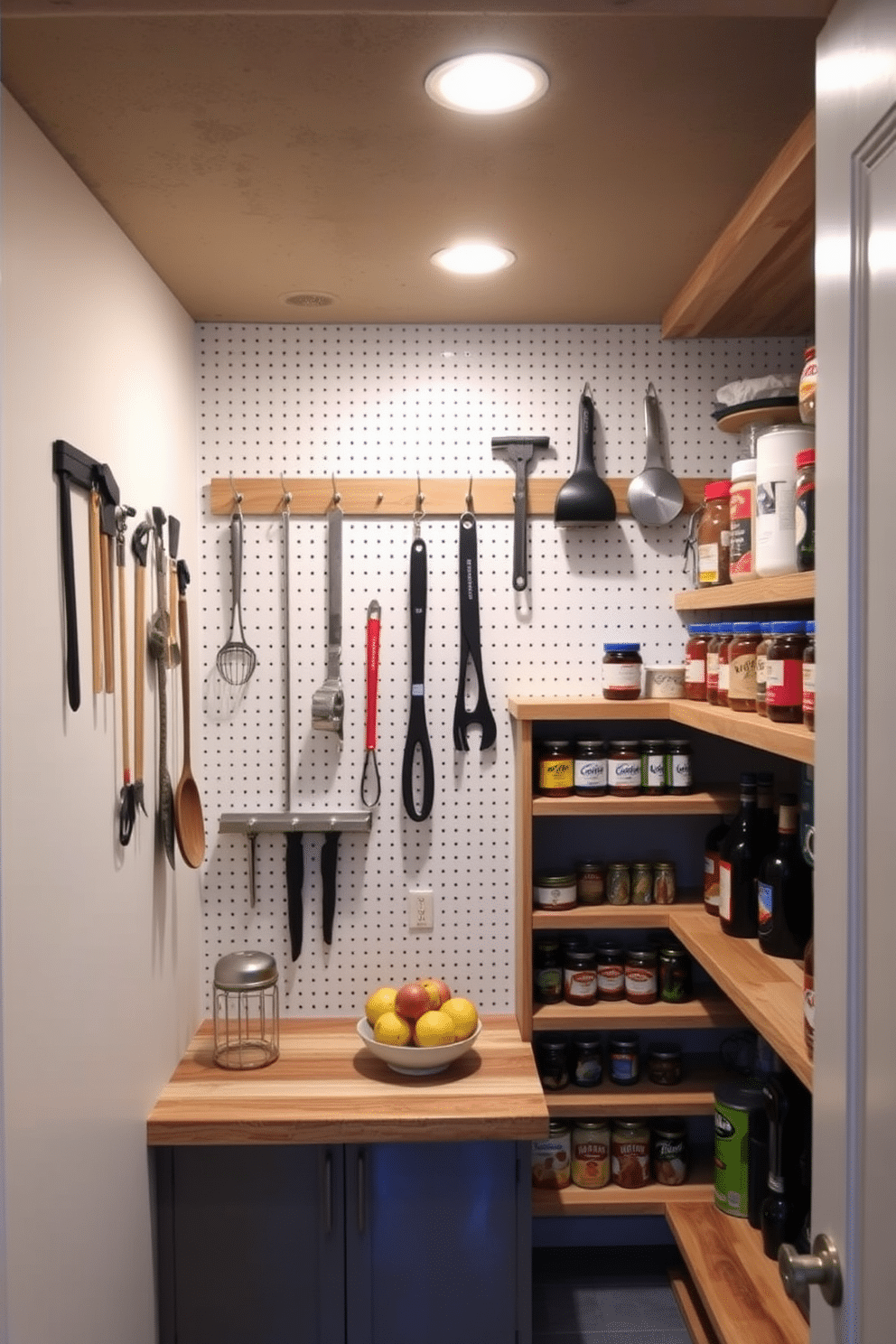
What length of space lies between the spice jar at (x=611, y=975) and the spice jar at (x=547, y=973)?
0.09 meters

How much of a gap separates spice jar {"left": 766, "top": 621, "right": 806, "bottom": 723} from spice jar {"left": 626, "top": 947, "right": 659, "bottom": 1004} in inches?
42.7

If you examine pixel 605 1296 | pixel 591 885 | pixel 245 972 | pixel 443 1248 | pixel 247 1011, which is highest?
pixel 591 885

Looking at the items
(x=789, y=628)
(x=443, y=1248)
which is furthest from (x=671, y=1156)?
(x=789, y=628)

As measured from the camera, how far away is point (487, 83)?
4.57ft

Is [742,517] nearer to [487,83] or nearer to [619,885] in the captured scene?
[487,83]

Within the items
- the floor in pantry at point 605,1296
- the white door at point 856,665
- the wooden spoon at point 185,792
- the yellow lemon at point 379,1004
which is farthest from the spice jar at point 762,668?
the floor in pantry at point 605,1296

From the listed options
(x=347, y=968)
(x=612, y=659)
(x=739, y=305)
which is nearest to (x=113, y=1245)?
(x=347, y=968)

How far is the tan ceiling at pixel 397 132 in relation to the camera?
1251mm

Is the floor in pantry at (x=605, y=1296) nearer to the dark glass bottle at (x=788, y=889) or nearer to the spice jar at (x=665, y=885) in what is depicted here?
the spice jar at (x=665, y=885)

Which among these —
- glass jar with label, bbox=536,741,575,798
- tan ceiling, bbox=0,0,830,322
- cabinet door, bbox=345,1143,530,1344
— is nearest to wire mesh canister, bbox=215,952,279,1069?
cabinet door, bbox=345,1143,530,1344

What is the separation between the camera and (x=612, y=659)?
7.95ft

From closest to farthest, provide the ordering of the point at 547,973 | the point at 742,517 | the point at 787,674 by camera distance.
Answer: the point at 787,674 → the point at 742,517 → the point at 547,973

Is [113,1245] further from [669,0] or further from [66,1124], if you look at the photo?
[669,0]

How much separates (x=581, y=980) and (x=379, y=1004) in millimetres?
472
